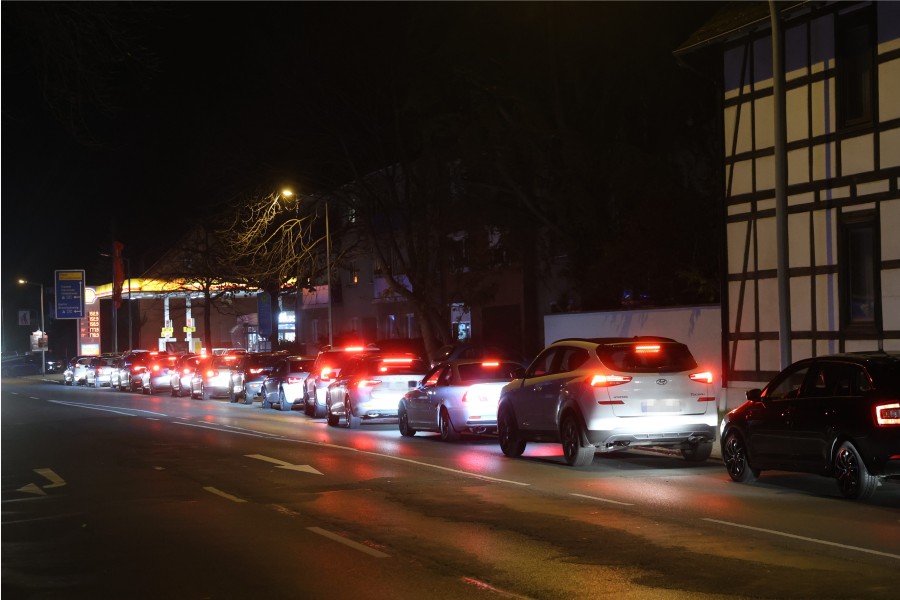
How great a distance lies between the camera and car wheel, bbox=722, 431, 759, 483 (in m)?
14.5

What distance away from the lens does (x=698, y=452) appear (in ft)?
55.7

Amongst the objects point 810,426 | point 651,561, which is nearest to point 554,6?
point 810,426

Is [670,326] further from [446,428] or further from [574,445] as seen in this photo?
[574,445]

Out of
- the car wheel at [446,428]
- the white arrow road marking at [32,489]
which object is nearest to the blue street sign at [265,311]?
the car wheel at [446,428]

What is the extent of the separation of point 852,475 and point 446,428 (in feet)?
32.8

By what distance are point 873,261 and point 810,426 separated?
30.1 ft

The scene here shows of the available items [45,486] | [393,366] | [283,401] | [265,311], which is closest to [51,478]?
[45,486]

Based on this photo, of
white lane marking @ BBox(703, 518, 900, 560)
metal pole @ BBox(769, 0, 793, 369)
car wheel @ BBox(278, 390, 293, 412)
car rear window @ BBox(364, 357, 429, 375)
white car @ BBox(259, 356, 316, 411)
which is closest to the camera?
white lane marking @ BBox(703, 518, 900, 560)

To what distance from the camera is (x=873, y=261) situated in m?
21.3

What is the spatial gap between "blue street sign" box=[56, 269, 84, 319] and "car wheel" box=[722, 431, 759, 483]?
214 ft

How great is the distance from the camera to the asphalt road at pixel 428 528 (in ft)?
28.1

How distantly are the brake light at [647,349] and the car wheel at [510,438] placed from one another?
277 cm

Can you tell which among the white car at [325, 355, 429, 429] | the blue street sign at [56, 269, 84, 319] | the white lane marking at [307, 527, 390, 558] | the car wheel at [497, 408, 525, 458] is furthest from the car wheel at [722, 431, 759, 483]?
the blue street sign at [56, 269, 84, 319]

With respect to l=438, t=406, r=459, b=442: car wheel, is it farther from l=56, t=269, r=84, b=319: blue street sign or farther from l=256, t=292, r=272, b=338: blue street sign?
l=56, t=269, r=84, b=319: blue street sign
